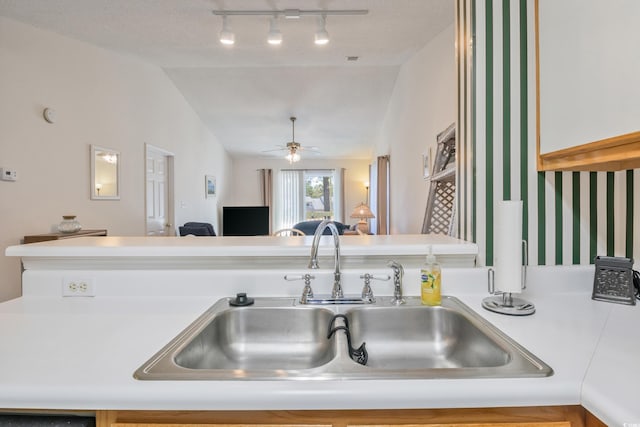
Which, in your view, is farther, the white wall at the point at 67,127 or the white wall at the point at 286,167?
the white wall at the point at 286,167

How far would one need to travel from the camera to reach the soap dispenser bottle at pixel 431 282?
114 centimetres

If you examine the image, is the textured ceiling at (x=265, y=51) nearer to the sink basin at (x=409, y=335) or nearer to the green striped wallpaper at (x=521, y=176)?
the green striped wallpaper at (x=521, y=176)

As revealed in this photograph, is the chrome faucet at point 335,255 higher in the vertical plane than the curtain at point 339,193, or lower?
lower

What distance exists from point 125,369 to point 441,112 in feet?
9.55

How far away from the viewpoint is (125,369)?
73cm

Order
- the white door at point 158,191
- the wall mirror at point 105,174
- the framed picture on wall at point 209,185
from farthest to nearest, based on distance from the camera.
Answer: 1. the framed picture on wall at point 209,185
2. the white door at point 158,191
3. the wall mirror at point 105,174

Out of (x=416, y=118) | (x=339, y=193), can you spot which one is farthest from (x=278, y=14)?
(x=339, y=193)

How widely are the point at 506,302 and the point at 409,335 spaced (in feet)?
1.12

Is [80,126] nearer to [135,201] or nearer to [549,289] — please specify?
[135,201]

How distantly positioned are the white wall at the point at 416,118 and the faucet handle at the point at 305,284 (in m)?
1.62

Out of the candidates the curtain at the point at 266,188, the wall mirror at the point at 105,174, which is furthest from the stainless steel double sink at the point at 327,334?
the curtain at the point at 266,188

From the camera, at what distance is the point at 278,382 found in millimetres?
676

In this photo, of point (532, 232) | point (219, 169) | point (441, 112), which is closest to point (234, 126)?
point (219, 169)

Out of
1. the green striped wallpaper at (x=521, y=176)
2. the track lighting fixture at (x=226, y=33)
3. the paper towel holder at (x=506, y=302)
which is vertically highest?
the track lighting fixture at (x=226, y=33)
